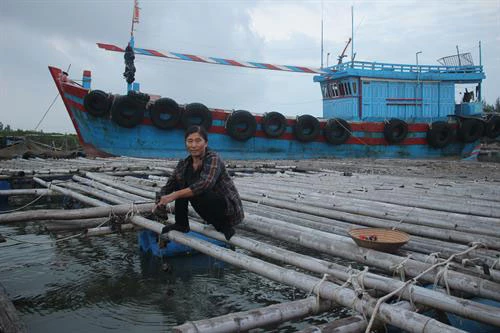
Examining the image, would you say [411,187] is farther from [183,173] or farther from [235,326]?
[235,326]

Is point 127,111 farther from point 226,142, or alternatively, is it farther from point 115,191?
point 115,191

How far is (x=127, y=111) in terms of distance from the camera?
44.5 ft

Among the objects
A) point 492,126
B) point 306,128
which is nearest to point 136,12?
point 306,128

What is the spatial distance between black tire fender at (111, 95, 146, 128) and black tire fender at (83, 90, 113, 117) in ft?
0.83

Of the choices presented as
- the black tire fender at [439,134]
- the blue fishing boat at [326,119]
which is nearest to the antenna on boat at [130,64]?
the blue fishing boat at [326,119]

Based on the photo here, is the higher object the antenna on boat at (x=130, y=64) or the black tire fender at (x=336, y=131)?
the antenna on boat at (x=130, y=64)

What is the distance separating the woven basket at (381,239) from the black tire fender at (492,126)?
1824 cm

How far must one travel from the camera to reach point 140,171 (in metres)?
8.77

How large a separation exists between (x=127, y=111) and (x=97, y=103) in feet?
3.16

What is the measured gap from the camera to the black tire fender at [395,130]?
16844mm

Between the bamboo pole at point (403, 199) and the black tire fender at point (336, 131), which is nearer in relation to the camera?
the bamboo pole at point (403, 199)

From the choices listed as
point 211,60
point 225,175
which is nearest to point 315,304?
point 225,175

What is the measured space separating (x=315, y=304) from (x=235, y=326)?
49cm

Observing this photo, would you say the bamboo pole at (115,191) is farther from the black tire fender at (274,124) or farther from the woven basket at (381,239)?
the black tire fender at (274,124)
